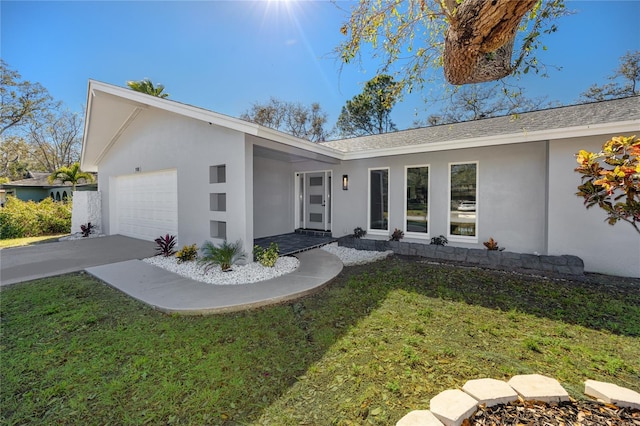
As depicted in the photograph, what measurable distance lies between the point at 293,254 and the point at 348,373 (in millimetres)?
5412

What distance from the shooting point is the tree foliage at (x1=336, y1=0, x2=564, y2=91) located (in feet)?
8.00

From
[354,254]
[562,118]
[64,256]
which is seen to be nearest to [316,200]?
[354,254]

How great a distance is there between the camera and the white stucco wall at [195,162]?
21.4 ft

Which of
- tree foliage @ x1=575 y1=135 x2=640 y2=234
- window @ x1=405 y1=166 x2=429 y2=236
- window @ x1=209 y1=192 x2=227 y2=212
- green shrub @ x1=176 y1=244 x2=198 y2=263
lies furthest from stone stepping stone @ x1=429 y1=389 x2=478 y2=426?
window @ x1=405 y1=166 x2=429 y2=236

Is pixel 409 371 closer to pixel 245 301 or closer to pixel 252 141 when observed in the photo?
pixel 245 301

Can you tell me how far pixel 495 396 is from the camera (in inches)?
91.7

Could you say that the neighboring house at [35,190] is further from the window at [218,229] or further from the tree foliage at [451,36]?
the tree foliage at [451,36]

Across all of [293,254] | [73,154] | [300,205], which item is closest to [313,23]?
[293,254]

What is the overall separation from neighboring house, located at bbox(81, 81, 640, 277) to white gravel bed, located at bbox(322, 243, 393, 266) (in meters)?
1.13

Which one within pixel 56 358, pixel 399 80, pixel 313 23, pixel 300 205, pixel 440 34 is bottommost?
pixel 56 358

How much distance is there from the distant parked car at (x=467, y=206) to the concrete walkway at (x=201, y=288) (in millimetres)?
4348

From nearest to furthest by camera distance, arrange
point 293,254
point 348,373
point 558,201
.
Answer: point 348,373 < point 558,201 < point 293,254

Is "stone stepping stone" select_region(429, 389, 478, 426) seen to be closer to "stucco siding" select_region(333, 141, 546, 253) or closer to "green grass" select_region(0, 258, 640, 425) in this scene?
"green grass" select_region(0, 258, 640, 425)

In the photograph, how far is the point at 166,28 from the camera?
8344 mm
